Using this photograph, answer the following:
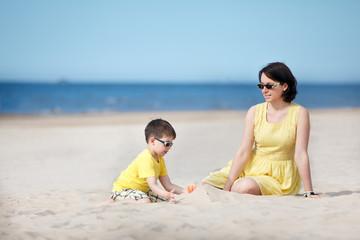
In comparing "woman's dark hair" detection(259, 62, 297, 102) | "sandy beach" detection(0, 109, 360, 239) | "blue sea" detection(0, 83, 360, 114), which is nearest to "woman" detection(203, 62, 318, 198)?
"woman's dark hair" detection(259, 62, 297, 102)

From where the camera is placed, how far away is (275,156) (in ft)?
14.8

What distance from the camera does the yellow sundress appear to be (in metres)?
4.42

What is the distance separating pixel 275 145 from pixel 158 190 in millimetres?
1305

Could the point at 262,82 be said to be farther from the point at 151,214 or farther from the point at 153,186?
the point at 151,214

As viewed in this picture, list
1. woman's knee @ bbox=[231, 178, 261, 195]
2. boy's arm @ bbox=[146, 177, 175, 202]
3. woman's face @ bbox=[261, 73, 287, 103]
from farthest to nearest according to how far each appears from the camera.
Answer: woman's face @ bbox=[261, 73, 287, 103], woman's knee @ bbox=[231, 178, 261, 195], boy's arm @ bbox=[146, 177, 175, 202]

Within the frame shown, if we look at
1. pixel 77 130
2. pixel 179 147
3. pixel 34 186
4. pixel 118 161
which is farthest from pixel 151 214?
pixel 77 130

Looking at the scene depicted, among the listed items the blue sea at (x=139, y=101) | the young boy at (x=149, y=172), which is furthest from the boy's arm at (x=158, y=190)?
the blue sea at (x=139, y=101)

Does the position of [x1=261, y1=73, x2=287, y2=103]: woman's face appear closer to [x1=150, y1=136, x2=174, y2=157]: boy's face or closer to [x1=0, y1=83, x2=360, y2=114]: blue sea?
[x1=150, y1=136, x2=174, y2=157]: boy's face

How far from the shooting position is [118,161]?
8383 millimetres

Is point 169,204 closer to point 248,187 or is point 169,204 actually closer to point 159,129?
point 159,129

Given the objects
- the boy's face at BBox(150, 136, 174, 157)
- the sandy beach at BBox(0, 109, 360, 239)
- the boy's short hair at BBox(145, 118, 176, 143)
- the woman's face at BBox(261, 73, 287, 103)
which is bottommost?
the sandy beach at BBox(0, 109, 360, 239)

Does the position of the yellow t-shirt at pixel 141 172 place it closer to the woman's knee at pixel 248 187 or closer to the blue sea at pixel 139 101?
the woman's knee at pixel 248 187

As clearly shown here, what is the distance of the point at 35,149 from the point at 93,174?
3356mm

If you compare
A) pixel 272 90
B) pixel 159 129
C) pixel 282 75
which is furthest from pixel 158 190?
pixel 282 75
